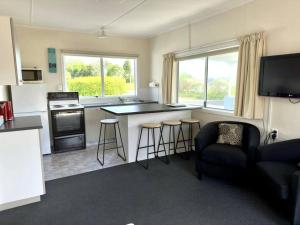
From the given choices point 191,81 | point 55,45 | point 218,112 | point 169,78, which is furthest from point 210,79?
point 55,45

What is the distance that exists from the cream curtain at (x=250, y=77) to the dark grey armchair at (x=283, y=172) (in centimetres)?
64

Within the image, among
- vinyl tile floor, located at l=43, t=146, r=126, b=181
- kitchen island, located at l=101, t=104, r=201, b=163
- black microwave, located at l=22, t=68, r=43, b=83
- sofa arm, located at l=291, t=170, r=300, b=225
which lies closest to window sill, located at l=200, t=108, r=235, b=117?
kitchen island, located at l=101, t=104, r=201, b=163

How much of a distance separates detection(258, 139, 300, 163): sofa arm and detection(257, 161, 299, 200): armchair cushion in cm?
8

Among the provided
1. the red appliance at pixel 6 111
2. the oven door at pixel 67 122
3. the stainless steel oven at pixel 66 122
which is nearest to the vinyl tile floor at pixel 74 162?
the stainless steel oven at pixel 66 122

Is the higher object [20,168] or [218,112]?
[218,112]

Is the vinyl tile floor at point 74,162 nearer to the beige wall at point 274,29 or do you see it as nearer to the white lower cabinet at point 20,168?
the white lower cabinet at point 20,168

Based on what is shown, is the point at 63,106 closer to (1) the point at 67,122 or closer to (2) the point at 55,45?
(1) the point at 67,122

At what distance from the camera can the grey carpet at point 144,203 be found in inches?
87.1

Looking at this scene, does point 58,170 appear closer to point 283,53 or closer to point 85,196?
point 85,196

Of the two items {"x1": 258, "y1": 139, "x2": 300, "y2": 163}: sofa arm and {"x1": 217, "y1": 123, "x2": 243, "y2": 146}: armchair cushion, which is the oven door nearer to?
{"x1": 217, "y1": 123, "x2": 243, "y2": 146}: armchair cushion

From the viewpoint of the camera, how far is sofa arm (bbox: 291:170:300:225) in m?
1.93

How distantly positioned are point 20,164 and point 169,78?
3.41 m

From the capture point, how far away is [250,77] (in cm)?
309

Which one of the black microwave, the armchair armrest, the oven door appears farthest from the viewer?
the oven door
